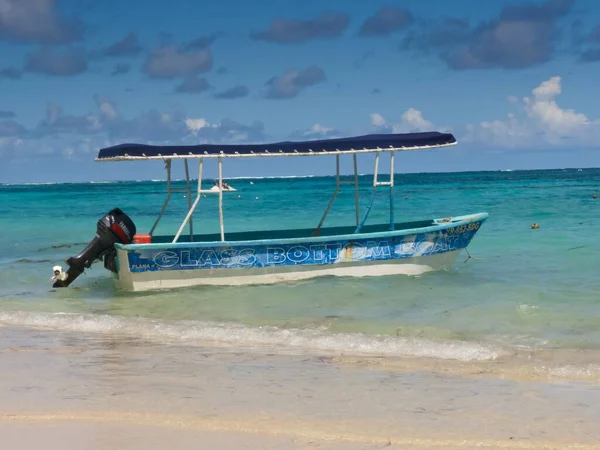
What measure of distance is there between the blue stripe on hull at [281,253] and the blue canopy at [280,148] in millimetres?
1317

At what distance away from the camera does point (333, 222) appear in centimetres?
2788

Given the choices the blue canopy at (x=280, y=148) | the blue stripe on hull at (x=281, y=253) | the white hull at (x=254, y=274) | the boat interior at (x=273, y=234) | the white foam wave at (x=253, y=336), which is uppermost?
the blue canopy at (x=280, y=148)

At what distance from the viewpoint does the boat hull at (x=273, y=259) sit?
1120 centimetres

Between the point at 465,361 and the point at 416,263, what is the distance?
5.04m

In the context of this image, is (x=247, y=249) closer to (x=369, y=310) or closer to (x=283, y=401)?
(x=369, y=310)

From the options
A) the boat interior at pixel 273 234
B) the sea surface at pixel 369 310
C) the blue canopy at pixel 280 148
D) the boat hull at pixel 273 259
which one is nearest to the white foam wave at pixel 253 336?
the sea surface at pixel 369 310

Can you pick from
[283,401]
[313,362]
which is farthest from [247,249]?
[283,401]

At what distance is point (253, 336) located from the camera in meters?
8.50

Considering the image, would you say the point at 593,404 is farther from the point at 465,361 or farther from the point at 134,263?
the point at 134,263

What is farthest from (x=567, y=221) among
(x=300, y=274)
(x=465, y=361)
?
(x=465, y=361)

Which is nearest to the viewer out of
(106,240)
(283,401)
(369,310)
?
(283,401)

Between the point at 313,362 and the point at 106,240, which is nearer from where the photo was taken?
the point at 313,362

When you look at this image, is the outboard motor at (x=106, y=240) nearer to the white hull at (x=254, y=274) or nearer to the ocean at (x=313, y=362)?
the white hull at (x=254, y=274)

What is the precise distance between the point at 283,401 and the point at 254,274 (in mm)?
5973
